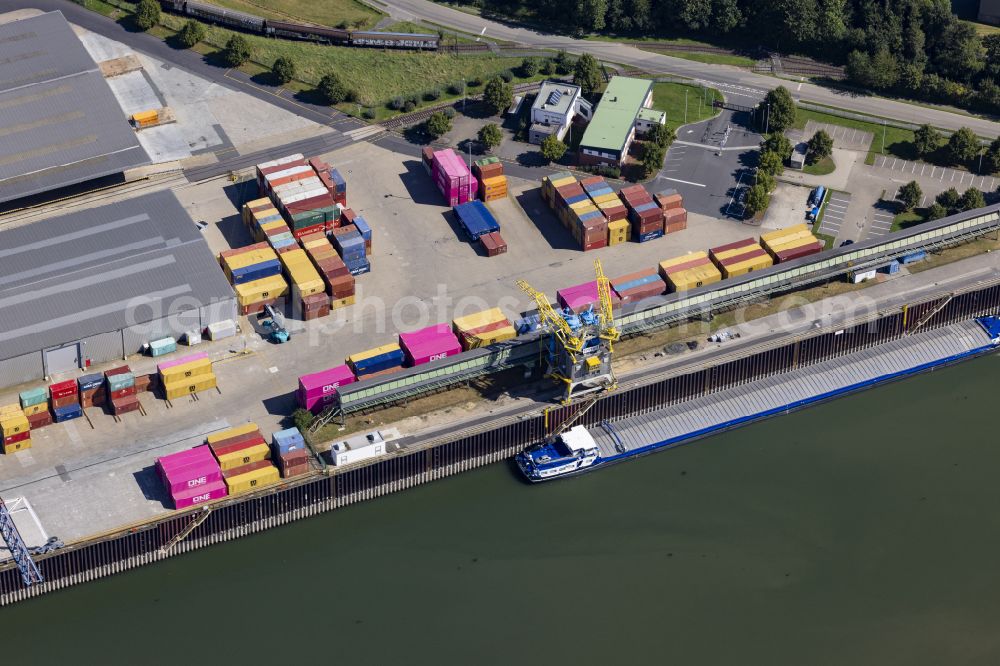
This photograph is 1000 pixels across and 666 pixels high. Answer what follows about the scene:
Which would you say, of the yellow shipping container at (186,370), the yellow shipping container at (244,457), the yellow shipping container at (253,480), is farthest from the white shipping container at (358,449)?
the yellow shipping container at (186,370)

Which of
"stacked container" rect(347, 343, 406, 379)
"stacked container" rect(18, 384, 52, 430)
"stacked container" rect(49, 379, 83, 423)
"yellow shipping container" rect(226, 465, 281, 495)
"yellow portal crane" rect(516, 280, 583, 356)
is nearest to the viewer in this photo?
"yellow shipping container" rect(226, 465, 281, 495)

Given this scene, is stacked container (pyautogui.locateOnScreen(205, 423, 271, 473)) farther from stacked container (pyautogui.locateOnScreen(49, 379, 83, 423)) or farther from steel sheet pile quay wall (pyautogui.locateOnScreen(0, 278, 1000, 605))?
stacked container (pyautogui.locateOnScreen(49, 379, 83, 423))

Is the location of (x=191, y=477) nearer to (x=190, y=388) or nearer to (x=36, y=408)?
(x=190, y=388)

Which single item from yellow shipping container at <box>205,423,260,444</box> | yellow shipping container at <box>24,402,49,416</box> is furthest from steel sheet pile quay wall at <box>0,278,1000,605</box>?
yellow shipping container at <box>24,402,49,416</box>

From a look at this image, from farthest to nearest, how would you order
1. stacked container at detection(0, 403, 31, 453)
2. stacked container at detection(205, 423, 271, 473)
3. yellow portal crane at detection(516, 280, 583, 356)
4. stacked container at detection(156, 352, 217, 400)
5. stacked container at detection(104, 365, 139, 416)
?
stacked container at detection(156, 352, 217, 400), yellow portal crane at detection(516, 280, 583, 356), stacked container at detection(104, 365, 139, 416), stacked container at detection(0, 403, 31, 453), stacked container at detection(205, 423, 271, 473)

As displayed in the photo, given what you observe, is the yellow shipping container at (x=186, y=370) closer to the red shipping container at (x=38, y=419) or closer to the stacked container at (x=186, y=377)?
the stacked container at (x=186, y=377)
